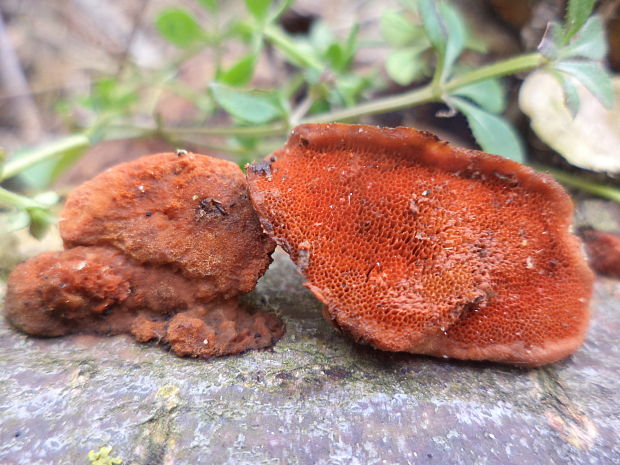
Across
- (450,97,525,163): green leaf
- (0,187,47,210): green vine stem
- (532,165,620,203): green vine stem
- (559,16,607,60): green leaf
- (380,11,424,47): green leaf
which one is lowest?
(0,187,47,210): green vine stem

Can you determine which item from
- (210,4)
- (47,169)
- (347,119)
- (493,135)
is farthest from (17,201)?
(493,135)

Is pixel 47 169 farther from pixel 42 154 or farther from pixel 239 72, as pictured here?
pixel 239 72

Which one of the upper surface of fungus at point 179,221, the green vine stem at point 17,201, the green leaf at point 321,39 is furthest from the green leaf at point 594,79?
the green vine stem at point 17,201

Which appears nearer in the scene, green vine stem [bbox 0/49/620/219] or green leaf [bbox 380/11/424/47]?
green vine stem [bbox 0/49/620/219]

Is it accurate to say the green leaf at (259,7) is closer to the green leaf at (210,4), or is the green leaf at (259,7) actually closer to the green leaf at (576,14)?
the green leaf at (210,4)

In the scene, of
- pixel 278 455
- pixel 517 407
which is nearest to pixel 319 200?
pixel 278 455

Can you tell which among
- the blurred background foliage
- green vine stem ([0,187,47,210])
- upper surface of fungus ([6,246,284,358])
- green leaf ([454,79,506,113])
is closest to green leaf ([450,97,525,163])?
the blurred background foliage

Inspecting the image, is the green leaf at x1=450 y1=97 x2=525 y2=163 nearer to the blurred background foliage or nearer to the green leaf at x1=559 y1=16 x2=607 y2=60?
the blurred background foliage
